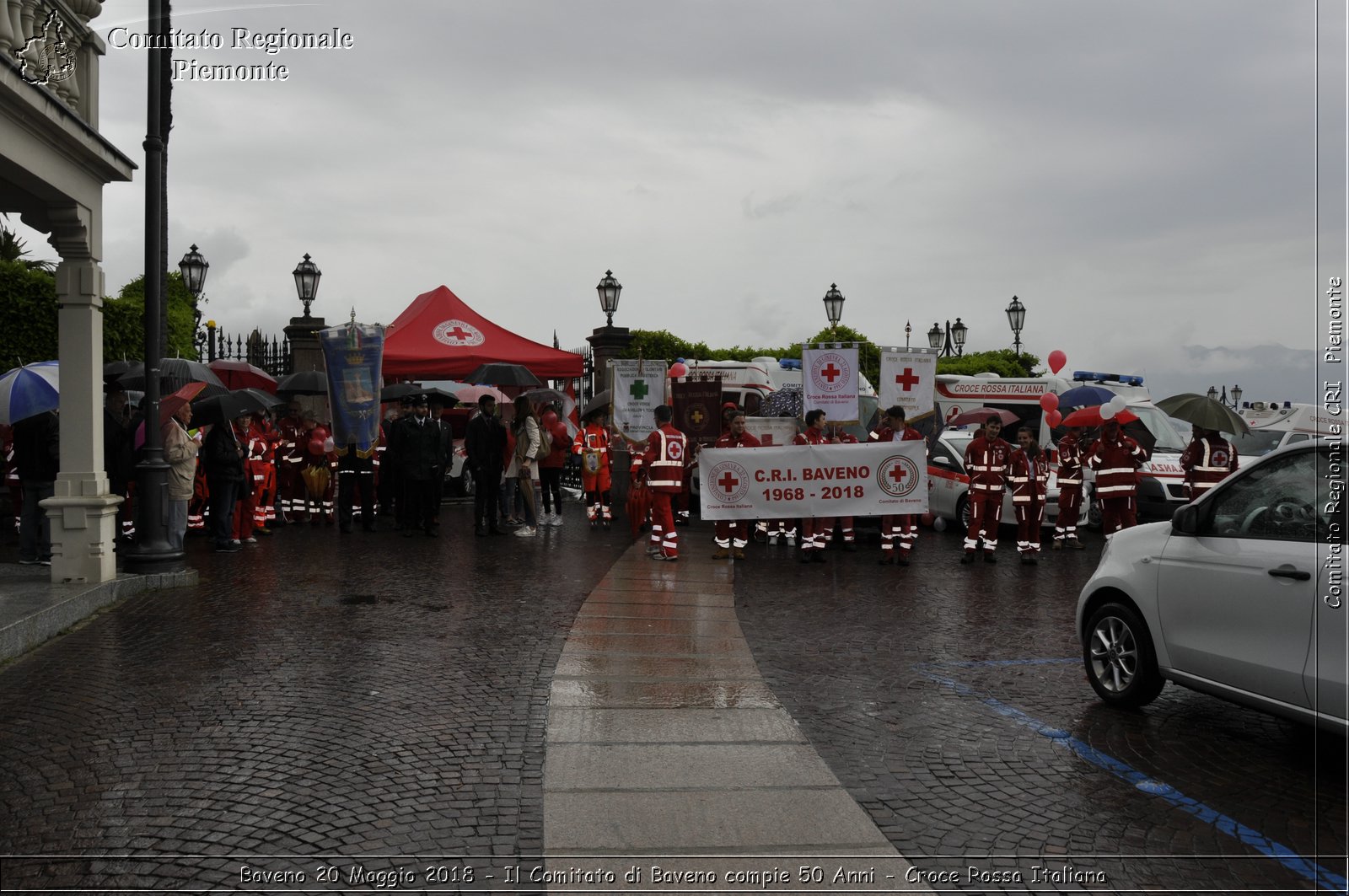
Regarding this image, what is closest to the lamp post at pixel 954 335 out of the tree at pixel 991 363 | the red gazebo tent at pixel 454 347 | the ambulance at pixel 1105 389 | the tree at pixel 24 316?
the tree at pixel 991 363

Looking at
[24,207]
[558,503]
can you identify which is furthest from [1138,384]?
[24,207]

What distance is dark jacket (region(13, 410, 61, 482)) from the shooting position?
1134 cm

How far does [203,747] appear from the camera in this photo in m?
5.80

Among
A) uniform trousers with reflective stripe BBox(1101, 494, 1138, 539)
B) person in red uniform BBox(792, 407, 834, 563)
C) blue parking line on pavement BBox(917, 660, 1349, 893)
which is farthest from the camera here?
uniform trousers with reflective stripe BBox(1101, 494, 1138, 539)

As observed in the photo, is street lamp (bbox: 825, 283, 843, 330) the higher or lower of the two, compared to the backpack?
higher

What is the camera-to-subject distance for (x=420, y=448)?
16188 millimetres

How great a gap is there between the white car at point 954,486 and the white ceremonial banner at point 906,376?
1.10 m

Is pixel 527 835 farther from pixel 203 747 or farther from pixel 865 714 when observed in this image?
pixel 865 714

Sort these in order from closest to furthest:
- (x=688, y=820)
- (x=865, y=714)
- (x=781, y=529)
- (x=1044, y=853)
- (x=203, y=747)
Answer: (x=1044, y=853) < (x=688, y=820) < (x=203, y=747) < (x=865, y=714) < (x=781, y=529)

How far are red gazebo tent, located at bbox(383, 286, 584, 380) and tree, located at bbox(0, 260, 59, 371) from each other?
221 inches

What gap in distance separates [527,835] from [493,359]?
54.4 ft

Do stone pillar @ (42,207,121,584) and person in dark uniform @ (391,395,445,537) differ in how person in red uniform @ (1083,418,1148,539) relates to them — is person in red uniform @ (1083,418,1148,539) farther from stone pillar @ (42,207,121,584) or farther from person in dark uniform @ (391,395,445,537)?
stone pillar @ (42,207,121,584)

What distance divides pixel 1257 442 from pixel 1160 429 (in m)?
2.80

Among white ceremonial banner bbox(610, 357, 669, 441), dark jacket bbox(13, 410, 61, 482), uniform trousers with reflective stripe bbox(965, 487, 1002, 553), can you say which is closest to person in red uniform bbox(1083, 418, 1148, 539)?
uniform trousers with reflective stripe bbox(965, 487, 1002, 553)
